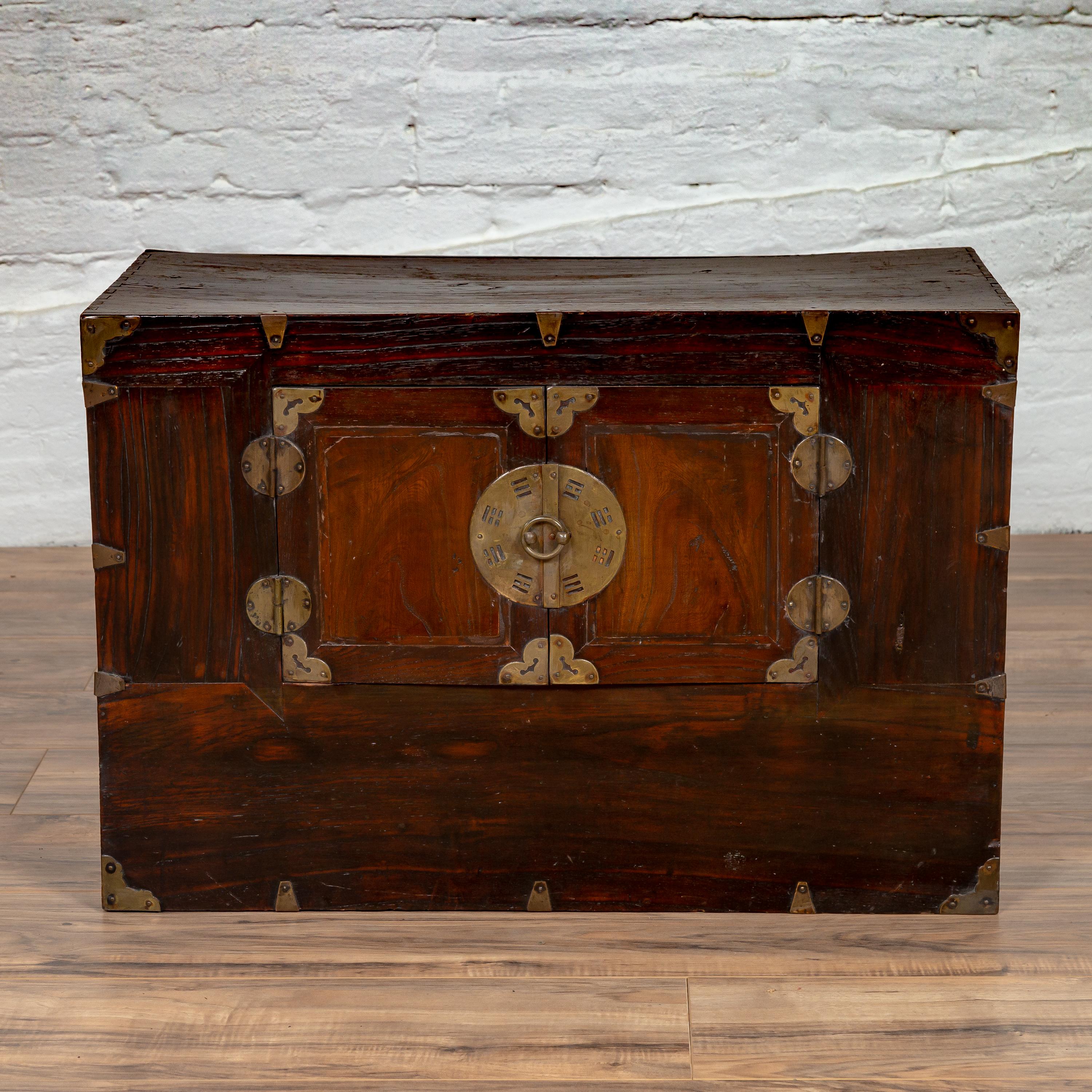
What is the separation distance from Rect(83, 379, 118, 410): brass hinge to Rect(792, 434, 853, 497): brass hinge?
779 millimetres

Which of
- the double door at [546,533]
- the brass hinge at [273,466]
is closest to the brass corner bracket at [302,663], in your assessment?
the double door at [546,533]

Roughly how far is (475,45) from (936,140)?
962 mm

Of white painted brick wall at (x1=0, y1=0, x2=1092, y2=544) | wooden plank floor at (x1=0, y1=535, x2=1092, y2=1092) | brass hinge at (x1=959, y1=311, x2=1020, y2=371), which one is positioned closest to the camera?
wooden plank floor at (x1=0, y1=535, x2=1092, y2=1092)

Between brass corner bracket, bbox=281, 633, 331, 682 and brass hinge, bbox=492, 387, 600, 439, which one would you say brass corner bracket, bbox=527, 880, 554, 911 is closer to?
brass corner bracket, bbox=281, 633, 331, 682

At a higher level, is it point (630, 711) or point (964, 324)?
point (964, 324)

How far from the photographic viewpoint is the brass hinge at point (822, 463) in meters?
1.78

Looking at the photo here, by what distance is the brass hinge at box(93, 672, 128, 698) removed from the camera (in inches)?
72.3

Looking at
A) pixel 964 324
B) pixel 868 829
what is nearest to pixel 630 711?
pixel 868 829

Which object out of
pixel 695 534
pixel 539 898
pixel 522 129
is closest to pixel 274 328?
pixel 695 534

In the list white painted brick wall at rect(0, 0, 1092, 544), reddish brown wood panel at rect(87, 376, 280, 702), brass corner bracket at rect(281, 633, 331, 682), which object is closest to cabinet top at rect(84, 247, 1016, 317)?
reddish brown wood panel at rect(87, 376, 280, 702)

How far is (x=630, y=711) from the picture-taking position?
185 cm

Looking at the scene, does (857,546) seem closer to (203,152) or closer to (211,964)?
(211,964)

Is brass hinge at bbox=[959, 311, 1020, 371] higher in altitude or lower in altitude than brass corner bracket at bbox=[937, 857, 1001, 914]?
higher

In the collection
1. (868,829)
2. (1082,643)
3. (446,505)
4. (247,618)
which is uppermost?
(446,505)
